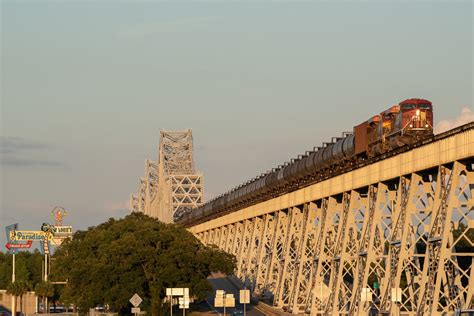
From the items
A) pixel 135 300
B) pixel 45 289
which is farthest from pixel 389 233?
pixel 45 289

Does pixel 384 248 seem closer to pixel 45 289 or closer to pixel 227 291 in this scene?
pixel 227 291

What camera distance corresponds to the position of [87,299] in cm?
9756

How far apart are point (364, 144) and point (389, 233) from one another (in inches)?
303

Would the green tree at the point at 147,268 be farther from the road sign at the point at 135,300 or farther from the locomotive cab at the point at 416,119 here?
the locomotive cab at the point at 416,119

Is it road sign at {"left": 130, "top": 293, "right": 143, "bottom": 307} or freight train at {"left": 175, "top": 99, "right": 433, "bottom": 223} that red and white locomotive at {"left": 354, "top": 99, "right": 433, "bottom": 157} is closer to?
freight train at {"left": 175, "top": 99, "right": 433, "bottom": 223}

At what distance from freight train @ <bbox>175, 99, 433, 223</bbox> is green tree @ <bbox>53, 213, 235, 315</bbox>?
10.8m

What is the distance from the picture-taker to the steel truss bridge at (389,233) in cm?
5325

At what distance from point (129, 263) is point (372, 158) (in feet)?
99.1

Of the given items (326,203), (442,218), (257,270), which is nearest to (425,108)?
(442,218)

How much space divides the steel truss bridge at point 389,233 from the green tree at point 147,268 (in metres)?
7.60

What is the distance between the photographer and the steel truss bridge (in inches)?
2096

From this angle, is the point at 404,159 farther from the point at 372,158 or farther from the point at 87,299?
the point at 87,299

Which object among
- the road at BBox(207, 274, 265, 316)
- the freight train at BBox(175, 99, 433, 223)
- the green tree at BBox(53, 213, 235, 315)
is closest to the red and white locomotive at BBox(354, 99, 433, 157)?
the freight train at BBox(175, 99, 433, 223)

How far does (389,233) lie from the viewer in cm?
6619
